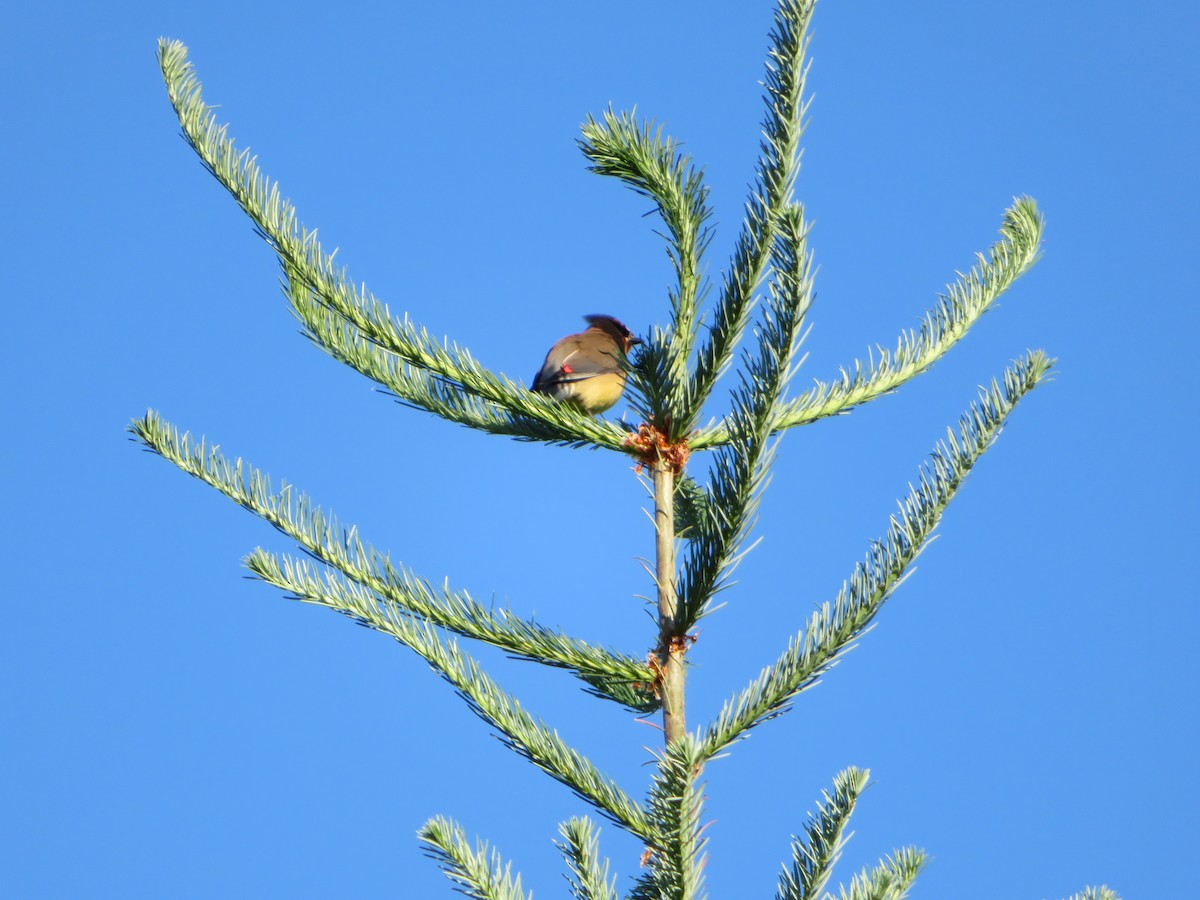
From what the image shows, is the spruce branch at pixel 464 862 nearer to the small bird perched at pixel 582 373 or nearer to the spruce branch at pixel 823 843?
the spruce branch at pixel 823 843

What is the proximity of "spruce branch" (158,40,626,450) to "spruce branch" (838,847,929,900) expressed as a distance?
4.08 feet

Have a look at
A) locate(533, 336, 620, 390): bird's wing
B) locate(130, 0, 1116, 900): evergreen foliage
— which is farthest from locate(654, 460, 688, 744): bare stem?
locate(533, 336, 620, 390): bird's wing

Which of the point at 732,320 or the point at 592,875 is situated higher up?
the point at 732,320

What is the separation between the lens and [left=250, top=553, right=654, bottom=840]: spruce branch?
2.78 m

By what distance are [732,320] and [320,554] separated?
126cm

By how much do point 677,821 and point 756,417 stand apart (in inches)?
33.1

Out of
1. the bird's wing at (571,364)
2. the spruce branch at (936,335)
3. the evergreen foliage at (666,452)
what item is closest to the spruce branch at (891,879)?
the evergreen foliage at (666,452)

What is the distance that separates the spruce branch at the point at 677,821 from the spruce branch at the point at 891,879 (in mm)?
431

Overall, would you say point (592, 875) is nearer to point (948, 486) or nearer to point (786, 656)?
point (786, 656)

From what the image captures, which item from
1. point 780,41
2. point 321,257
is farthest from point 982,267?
point 321,257

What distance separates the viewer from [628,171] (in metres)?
2.89

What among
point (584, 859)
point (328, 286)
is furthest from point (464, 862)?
point (328, 286)

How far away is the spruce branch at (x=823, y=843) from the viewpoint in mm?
2598

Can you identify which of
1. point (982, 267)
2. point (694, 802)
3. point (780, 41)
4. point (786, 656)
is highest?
point (982, 267)
